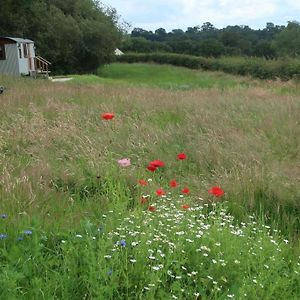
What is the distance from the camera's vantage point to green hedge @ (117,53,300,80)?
34.9m

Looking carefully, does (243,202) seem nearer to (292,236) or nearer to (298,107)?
(292,236)

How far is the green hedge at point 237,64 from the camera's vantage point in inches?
1373

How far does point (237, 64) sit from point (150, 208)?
1629 inches

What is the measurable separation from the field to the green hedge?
→ 24.8 meters

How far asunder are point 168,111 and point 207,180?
16.3 feet

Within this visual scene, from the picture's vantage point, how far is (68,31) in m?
44.5

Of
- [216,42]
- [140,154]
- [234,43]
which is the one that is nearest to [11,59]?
[140,154]

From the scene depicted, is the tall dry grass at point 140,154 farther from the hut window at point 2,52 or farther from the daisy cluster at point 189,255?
the hut window at point 2,52

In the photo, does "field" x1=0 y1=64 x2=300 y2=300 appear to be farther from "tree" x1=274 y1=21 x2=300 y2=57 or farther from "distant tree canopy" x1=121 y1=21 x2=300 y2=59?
"tree" x1=274 y1=21 x2=300 y2=57

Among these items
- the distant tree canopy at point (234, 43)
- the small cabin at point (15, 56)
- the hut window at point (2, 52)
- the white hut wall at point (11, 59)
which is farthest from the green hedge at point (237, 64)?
the hut window at point (2, 52)

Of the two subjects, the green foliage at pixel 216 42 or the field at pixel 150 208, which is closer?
the field at pixel 150 208

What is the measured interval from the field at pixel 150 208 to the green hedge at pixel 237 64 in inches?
976

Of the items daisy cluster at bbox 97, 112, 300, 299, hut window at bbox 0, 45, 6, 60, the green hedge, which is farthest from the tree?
daisy cluster at bbox 97, 112, 300, 299

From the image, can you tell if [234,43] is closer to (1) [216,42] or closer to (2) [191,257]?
(1) [216,42]
